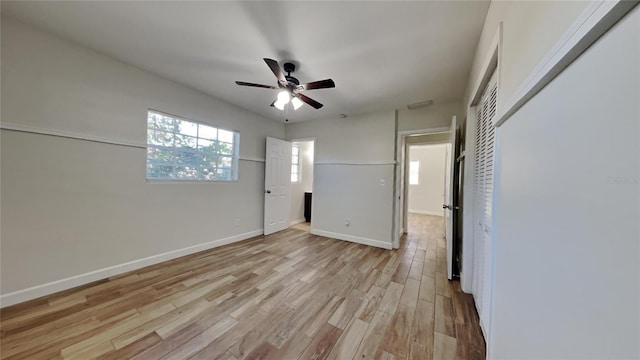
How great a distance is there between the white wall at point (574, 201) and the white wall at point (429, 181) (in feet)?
21.1

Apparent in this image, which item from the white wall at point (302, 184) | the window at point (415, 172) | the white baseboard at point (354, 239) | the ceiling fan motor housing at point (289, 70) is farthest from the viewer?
the window at point (415, 172)

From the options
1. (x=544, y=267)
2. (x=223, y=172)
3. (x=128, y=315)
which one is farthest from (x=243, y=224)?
(x=544, y=267)

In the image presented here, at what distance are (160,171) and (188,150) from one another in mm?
477

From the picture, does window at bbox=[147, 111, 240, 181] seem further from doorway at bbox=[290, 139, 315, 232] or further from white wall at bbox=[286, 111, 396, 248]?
doorway at bbox=[290, 139, 315, 232]

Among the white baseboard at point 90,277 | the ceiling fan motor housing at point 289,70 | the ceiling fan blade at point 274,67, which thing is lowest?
the white baseboard at point 90,277

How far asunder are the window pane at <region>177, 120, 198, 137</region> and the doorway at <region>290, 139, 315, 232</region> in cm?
251

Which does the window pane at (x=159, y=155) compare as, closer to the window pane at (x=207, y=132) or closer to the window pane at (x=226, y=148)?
the window pane at (x=207, y=132)

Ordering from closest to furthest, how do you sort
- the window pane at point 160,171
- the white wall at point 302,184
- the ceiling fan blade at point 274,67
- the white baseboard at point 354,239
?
the ceiling fan blade at point 274,67 → the window pane at point 160,171 → the white baseboard at point 354,239 → the white wall at point 302,184

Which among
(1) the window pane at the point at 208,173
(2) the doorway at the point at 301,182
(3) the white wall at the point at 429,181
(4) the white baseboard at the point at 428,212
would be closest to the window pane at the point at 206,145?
(1) the window pane at the point at 208,173

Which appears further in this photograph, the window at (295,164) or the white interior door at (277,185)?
the window at (295,164)

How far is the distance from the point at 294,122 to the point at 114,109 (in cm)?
295

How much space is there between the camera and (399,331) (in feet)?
5.40

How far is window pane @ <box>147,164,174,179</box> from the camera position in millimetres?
2705

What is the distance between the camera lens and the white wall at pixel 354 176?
12.1ft
